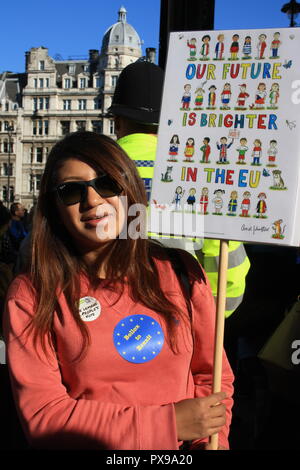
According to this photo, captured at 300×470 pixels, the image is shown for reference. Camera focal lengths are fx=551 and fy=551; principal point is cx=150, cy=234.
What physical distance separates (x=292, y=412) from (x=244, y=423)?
36 centimetres

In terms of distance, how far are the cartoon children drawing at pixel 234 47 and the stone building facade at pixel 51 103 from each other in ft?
158

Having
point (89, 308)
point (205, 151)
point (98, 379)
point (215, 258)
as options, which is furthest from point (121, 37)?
point (98, 379)

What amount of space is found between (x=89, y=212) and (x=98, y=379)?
475 millimetres

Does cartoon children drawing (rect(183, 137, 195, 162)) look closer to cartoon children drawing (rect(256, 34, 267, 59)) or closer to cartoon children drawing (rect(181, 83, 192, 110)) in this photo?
cartoon children drawing (rect(181, 83, 192, 110))

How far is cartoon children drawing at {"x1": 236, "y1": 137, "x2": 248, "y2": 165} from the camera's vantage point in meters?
1.59

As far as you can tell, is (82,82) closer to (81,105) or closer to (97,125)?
(81,105)

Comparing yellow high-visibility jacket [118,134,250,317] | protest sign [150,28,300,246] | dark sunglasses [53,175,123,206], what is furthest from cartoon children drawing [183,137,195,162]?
yellow high-visibility jacket [118,134,250,317]

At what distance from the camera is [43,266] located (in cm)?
154

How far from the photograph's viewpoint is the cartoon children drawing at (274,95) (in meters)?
1.56

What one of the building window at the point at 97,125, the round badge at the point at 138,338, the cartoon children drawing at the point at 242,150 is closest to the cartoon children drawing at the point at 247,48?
the cartoon children drawing at the point at 242,150

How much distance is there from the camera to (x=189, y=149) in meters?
1.63

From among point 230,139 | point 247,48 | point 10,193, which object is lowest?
point 10,193

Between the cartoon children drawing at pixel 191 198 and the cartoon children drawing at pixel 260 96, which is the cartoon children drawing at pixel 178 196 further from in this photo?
the cartoon children drawing at pixel 260 96
